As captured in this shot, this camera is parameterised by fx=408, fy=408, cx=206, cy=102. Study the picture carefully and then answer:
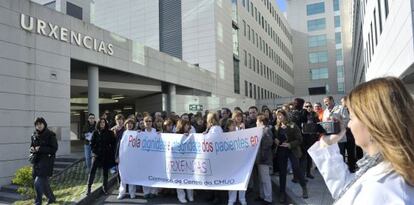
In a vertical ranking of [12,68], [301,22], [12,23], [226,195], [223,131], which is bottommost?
[226,195]

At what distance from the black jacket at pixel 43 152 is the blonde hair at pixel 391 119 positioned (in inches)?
358

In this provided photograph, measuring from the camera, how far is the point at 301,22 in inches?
3438

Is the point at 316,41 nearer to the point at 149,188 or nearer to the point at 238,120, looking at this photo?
the point at 238,120

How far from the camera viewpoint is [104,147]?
10328 mm

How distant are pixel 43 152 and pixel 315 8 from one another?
275ft

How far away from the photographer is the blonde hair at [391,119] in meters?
1.48

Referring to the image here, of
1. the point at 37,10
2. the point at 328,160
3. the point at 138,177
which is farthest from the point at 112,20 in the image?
the point at 328,160

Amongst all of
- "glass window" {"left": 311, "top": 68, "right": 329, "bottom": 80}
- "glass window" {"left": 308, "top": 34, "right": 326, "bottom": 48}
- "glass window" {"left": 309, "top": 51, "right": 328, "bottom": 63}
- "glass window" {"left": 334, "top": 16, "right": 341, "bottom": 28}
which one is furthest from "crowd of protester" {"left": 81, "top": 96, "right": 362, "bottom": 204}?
"glass window" {"left": 334, "top": 16, "right": 341, "bottom": 28}

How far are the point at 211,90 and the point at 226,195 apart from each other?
2514 cm

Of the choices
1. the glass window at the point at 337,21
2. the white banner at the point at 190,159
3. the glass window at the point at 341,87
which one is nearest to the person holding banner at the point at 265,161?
the white banner at the point at 190,159

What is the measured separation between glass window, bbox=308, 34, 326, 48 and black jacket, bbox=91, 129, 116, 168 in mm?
79513

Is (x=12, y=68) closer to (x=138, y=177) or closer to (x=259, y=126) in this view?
(x=138, y=177)

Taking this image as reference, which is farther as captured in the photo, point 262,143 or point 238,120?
point 238,120

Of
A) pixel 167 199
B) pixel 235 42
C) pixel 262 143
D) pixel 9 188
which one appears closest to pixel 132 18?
pixel 235 42
